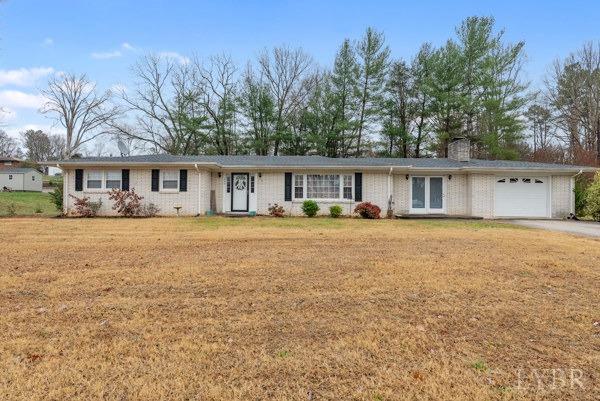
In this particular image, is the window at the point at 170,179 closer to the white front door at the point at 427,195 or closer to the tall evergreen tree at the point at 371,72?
the white front door at the point at 427,195

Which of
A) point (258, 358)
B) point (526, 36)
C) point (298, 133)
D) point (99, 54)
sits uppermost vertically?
point (526, 36)

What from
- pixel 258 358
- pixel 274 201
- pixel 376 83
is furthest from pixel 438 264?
pixel 376 83

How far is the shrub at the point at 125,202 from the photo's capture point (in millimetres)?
15750

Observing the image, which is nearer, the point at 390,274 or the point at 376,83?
the point at 390,274

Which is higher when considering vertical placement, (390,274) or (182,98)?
(182,98)

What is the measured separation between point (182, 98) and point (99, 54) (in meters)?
11.1

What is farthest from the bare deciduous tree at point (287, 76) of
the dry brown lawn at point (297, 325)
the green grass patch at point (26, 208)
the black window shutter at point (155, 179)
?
the dry brown lawn at point (297, 325)

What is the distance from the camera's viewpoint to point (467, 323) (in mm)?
3779

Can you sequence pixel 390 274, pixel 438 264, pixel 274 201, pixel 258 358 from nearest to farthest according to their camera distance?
1. pixel 258 358
2. pixel 390 274
3. pixel 438 264
4. pixel 274 201

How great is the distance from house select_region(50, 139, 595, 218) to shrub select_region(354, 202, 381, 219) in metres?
0.66

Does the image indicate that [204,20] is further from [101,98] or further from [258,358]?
[101,98]

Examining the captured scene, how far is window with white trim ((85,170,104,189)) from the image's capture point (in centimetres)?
1609

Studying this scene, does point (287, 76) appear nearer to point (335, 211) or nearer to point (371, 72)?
point (371, 72)

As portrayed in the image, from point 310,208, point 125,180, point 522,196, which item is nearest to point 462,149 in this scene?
point 522,196
